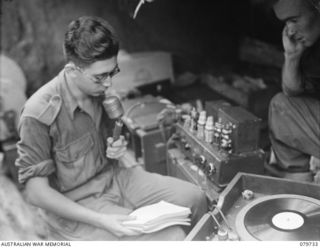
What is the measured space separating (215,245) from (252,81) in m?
2.52

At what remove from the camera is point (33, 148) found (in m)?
1.96

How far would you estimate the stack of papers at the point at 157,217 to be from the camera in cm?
191

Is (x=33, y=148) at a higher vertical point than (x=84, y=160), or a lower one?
higher

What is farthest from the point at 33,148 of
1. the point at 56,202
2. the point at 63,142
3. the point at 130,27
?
the point at 130,27

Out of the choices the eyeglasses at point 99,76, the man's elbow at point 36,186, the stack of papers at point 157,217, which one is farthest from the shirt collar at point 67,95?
the stack of papers at point 157,217

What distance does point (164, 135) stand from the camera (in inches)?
113

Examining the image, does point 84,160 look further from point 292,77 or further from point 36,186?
point 292,77

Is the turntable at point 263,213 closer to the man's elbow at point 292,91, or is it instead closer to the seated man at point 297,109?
the seated man at point 297,109

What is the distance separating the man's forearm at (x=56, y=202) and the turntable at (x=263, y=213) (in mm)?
595

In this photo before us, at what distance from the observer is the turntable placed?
173 cm

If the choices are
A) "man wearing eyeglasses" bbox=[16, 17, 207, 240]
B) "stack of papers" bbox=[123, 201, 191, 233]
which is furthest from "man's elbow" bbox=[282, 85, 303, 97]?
"stack of papers" bbox=[123, 201, 191, 233]

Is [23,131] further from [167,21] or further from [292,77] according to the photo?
[167,21]

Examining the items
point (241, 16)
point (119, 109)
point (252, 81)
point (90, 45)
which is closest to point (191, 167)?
point (119, 109)

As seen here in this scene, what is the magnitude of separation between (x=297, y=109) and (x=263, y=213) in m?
0.99
